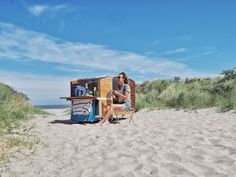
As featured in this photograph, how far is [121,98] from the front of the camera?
378 inches

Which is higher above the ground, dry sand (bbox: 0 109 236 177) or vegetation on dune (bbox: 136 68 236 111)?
vegetation on dune (bbox: 136 68 236 111)

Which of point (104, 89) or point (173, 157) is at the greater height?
point (104, 89)

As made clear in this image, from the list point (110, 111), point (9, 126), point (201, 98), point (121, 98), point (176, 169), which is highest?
point (201, 98)

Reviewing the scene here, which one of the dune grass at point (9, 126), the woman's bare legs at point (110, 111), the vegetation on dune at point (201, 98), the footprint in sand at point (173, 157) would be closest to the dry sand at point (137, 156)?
the footprint in sand at point (173, 157)

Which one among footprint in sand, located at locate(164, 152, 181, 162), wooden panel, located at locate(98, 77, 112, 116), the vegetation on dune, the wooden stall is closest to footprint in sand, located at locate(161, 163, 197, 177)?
footprint in sand, located at locate(164, 152, 181, 162)

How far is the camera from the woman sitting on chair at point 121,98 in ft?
30.7

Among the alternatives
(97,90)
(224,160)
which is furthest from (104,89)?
(224,160)

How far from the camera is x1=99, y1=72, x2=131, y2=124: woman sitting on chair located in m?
9.37

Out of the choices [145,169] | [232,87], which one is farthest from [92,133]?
[232,87]

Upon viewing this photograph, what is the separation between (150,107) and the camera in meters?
14.5

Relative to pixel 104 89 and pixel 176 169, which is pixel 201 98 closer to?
pixel 104 89

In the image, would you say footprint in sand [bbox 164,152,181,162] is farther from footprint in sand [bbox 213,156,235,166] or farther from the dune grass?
the dune grass

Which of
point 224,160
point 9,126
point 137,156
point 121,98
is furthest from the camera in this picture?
point 121,98

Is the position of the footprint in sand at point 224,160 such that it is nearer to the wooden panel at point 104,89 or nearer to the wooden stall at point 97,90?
the wooden stall at point 97,90
